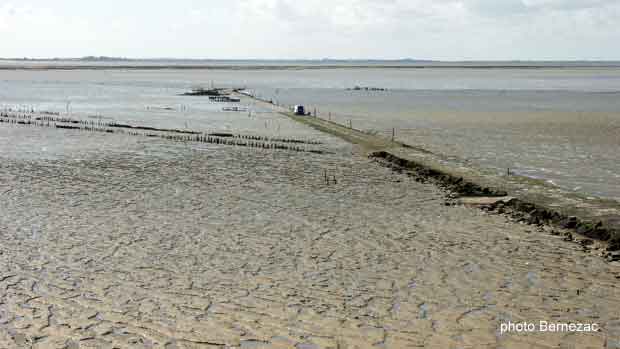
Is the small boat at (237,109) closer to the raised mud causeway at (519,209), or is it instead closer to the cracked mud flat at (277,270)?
the raised mud causeway at (519,209)

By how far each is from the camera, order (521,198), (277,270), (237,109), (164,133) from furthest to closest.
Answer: (237,109)
(164,133)
(521,198)
(277,270)

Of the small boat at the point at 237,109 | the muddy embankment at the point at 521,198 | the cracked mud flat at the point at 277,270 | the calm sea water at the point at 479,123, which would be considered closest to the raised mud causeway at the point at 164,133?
the calm sea water at the point at 479,123

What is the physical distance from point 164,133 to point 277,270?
89.5 feet

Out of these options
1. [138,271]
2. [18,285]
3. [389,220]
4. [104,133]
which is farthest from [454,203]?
[104,133]

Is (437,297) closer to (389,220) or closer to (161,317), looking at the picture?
(161,317)

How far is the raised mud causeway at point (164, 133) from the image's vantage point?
114 feet

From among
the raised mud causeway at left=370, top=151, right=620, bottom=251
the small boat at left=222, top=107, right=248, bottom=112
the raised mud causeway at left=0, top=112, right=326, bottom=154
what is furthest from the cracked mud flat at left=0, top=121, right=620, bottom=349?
the small boat at left=222, top=107, right=248, bottom=112

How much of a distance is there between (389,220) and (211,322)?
886cm

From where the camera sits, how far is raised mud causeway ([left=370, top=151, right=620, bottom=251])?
55.8 feet

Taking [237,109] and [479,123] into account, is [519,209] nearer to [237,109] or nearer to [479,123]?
[479,123]

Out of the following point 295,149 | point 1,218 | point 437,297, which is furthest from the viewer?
point 295,149

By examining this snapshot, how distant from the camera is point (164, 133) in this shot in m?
39.7

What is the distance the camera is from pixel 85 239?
16.3 m

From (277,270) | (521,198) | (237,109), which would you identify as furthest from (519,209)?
(237,109)
